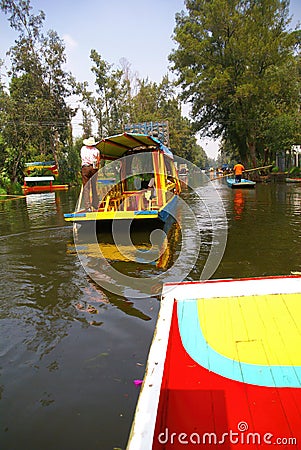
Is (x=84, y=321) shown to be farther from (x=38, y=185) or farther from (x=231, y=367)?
(x=38, y=185)

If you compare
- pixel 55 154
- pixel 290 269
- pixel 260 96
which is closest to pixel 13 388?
pixel 290 269

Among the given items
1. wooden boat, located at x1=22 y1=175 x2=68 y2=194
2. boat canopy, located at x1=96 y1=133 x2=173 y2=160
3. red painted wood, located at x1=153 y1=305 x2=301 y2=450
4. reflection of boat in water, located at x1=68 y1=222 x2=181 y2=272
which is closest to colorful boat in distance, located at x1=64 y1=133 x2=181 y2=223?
boat canopy, located at x1=96 y1=133 x2=173 y2=160

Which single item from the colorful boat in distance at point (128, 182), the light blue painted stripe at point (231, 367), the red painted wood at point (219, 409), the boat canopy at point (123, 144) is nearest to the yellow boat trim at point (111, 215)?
the colorful boat in distance at point (128, 182)

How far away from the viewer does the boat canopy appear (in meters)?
8.00

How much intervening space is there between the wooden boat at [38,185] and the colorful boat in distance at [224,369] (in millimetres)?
A: 28136

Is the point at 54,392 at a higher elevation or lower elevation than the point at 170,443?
lower

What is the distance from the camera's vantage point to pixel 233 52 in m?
26.3

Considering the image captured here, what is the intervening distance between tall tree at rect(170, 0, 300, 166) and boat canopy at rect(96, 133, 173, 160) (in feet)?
60.2

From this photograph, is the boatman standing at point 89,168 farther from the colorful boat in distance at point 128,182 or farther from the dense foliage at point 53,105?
the dense foliage at point 53,105

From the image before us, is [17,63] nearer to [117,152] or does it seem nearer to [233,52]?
[233,52]

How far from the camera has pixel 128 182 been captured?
11203 millimetres

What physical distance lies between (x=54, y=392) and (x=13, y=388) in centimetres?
33

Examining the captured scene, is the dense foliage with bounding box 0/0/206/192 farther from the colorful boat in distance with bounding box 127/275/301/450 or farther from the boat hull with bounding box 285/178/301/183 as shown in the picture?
the colorful boat in distance with bounding box 127/275/301/450

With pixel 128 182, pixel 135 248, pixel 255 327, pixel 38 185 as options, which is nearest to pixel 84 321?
pixel 255 327
